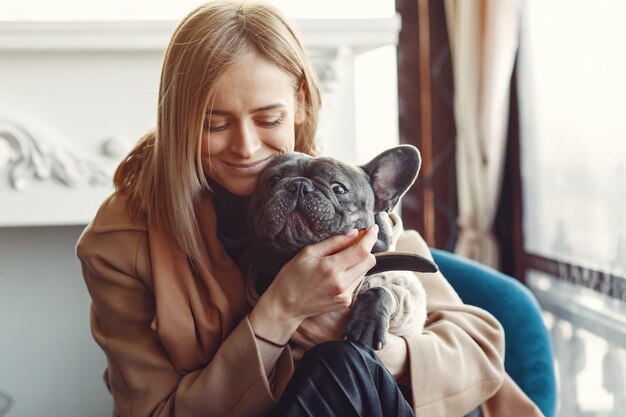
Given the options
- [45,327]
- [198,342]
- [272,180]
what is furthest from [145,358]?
[45,327]

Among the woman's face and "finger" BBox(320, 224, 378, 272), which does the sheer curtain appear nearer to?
the woman's face

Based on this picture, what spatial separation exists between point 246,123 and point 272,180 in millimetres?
105

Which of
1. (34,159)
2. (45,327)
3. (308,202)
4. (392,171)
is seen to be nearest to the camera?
(308,202)

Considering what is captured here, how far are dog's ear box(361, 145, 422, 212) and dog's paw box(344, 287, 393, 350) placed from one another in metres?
0.12

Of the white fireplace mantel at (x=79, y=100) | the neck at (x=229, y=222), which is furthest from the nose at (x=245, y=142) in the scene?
the white fireplace mantel at (x=79, y=100)

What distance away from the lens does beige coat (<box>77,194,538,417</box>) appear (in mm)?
1022

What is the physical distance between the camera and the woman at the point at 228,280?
0.96 meters

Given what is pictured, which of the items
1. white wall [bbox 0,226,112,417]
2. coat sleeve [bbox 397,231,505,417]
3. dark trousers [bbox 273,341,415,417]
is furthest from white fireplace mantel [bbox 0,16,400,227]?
dark trousers [bbox 273,341,415,417]

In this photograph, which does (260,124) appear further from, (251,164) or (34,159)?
(34,159)

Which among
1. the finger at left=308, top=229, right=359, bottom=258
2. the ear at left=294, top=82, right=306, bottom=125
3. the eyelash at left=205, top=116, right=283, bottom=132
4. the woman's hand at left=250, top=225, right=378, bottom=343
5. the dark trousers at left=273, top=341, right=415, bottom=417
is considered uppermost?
the ear at left=294, top=82, right=306, bottom=125

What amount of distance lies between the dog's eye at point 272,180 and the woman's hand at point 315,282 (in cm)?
10

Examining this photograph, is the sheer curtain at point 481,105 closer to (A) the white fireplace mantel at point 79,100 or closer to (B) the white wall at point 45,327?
(A) the white fireplace mantel at point 79,100

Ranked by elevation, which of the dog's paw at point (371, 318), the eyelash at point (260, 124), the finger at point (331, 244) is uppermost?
the eyelash at point (260, 124)

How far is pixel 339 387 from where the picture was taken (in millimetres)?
925
